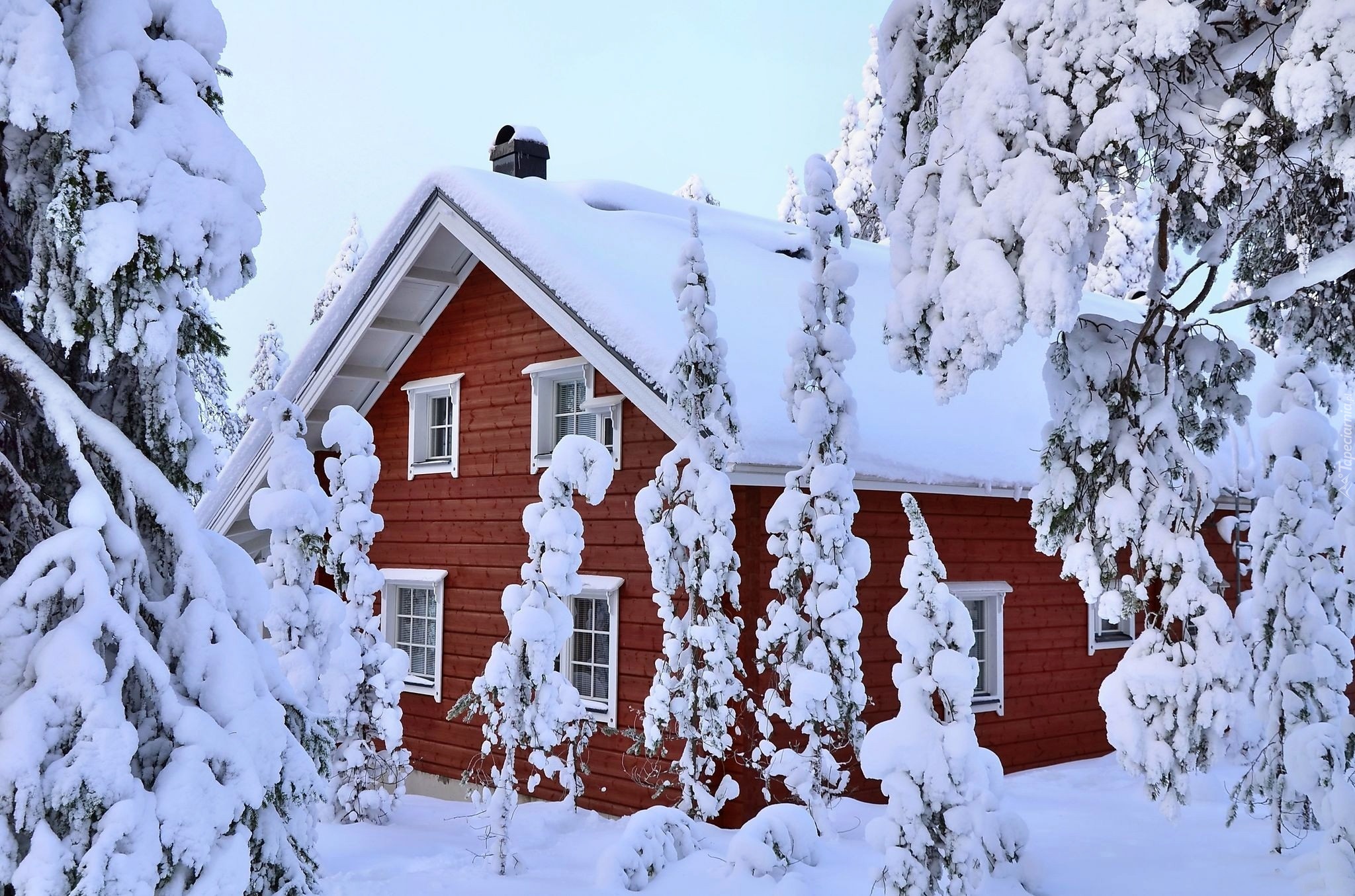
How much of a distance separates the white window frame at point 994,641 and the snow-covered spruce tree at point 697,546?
13.9 feet

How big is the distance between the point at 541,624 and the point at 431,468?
6.01 m

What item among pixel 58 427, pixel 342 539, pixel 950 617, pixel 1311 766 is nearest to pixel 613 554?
pixel 342 539

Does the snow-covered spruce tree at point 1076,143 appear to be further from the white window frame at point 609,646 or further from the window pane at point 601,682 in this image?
the window pane at point 601,682

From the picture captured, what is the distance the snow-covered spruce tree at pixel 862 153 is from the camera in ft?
104

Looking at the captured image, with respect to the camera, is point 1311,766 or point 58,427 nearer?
point 58,427

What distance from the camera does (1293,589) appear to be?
28.8 ft

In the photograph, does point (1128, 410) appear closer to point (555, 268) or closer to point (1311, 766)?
point (1311, 766)

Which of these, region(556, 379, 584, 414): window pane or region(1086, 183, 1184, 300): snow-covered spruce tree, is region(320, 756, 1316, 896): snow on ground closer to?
region(556, 379, 584, 414): window pane

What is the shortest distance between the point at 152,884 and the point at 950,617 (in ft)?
14.9

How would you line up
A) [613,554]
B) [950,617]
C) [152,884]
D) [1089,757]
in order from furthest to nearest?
[1089,757] < [613,554] < [950,617] < [152,884]

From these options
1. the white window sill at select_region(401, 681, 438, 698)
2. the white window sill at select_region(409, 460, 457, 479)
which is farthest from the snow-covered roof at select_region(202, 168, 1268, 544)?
the white window sill at select_region(401, 681, 438, 698)

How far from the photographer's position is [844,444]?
9.02 meters

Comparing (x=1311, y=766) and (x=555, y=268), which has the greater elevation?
(x=555, y=268)

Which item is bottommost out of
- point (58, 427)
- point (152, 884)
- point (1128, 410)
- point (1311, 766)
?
point (1311, 766)
